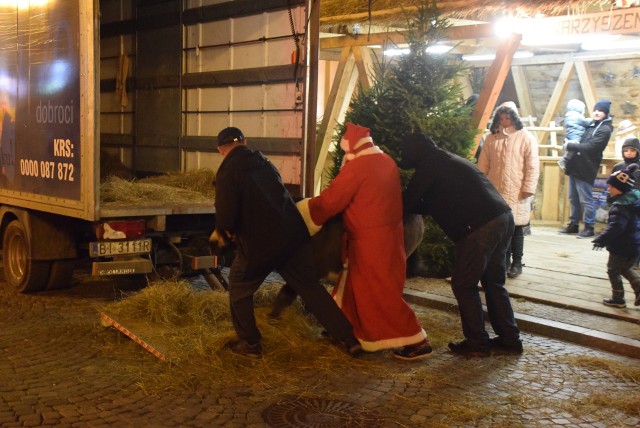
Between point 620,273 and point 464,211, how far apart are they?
7.81 feet

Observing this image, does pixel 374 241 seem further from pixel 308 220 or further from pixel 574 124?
A: pixel 574 124

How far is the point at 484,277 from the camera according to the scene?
6402mm

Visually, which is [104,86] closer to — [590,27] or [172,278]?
[172,278]

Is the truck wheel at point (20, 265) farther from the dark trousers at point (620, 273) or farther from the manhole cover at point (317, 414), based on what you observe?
the dark trousers at point (620, 273)

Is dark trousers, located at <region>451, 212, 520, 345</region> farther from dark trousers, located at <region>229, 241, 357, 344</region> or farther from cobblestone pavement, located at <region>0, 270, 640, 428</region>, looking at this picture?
dark trousers, located at <region>229, 241, 357, 344</region>

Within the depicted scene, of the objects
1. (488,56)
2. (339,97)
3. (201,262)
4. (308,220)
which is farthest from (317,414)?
(488,56)

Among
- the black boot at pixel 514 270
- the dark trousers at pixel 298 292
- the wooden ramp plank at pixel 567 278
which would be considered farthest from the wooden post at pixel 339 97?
the dark trousers at pixel 298 292

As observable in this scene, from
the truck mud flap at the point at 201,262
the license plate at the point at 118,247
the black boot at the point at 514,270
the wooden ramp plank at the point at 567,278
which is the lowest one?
the wooden ramp plank at the point at 567,278

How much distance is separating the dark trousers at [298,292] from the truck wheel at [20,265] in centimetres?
310

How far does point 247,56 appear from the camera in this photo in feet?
27.3

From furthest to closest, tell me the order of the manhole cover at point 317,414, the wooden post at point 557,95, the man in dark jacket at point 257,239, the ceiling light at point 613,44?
1. the wooden post at point 557,95
2. the ceiling light at point 613,44
3. the man in dark jacket at point 257,239
4. the manhole cover at point 317,414

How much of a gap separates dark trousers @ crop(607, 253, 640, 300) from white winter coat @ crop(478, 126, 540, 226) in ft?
4.39

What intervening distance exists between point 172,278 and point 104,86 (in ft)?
14.2

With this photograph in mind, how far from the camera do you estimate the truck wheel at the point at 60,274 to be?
8164 millimetres
